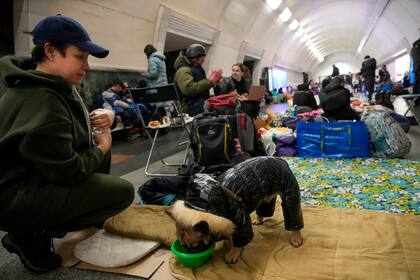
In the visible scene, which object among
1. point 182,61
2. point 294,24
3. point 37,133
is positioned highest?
point 294,24

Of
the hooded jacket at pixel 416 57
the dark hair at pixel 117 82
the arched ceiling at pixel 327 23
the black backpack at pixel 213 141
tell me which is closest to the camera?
the black backpack at pixel 213 141

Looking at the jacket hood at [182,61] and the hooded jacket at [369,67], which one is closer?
the jacket hood at [182,61]

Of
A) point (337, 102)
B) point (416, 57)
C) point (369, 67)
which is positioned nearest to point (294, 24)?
point (369, 67)

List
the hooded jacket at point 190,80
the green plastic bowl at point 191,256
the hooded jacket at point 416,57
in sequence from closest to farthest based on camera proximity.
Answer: the green plastic bowl at point 191,256
the hooded jacket at point 190,80
the hooded jacket at point 416,57

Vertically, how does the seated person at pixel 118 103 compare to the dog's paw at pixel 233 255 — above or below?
above

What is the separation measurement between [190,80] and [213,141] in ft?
3.64

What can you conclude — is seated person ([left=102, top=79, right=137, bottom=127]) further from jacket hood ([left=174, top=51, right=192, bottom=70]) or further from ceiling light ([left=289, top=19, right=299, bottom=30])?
ceiling light ([left=289, top=19, right=299, bottom=30])

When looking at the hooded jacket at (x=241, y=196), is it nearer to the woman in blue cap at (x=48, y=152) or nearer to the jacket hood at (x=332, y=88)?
the woman in blue cap at (x=48, y=152)

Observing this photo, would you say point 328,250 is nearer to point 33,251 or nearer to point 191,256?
point 191,256

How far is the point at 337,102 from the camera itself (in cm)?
413

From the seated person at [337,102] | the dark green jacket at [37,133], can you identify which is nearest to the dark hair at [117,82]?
the seated person at [337,102]

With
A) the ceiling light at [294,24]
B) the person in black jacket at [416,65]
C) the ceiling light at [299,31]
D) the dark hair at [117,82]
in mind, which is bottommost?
the dark hair at [117,82]

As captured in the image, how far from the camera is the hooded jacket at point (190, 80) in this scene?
355 cm

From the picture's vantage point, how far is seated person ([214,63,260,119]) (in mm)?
4062
